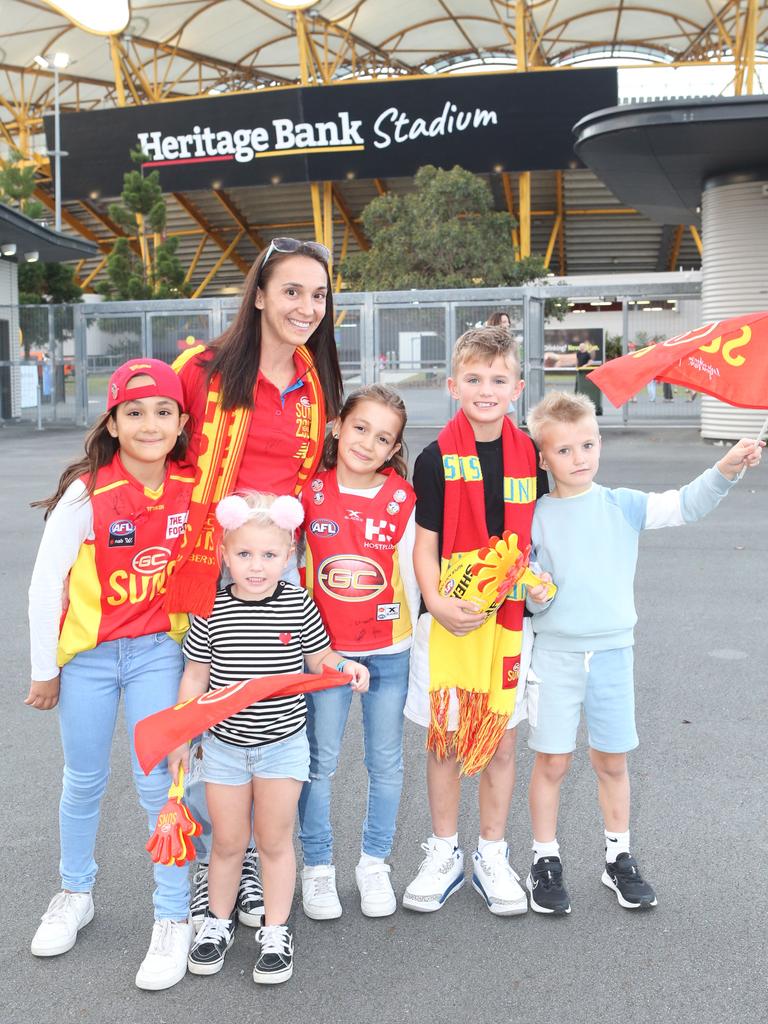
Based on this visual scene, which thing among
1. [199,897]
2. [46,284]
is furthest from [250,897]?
[46,284]

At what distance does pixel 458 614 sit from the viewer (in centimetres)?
262

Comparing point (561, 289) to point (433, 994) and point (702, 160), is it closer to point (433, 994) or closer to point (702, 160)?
point (702, 160)

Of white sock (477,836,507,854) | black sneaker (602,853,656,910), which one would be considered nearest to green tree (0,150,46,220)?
white sock (477,836,507,854)

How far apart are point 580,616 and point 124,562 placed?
124 centimetres

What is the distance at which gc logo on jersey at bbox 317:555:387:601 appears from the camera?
2756mm

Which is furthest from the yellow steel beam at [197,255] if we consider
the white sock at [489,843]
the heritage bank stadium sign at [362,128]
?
the white sock at [489,843]

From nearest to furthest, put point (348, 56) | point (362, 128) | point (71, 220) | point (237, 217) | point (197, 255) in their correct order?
point (362, 128), point (237, 217), point (71, 220), point (197, 255), point (348, 56)

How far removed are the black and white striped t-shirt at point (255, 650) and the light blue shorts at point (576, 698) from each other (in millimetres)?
702

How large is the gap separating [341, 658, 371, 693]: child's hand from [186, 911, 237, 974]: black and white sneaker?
69 centimetres

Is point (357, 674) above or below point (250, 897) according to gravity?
above

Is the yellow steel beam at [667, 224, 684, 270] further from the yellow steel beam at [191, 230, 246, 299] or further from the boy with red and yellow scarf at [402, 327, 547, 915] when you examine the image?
the boy with red and yellow scarf at [402, 327, 547, 915]

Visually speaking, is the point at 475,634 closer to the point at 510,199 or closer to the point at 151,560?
the point at 151,560

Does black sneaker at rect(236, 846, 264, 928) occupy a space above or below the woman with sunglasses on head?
below

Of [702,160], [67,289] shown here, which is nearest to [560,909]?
[702,160]
